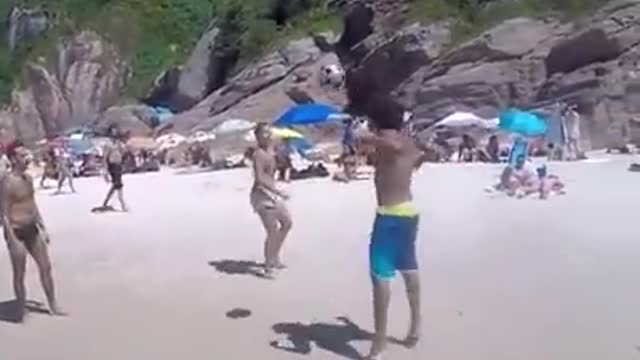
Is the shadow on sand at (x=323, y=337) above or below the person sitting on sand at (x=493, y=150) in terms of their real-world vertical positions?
below

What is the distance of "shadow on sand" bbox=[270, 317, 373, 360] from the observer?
825 cm

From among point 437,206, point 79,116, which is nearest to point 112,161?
point 437,206

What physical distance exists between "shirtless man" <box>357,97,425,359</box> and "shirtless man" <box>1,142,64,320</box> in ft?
11.4

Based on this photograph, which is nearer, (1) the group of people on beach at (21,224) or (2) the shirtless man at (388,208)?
(2) the shirtless man at (388,208)

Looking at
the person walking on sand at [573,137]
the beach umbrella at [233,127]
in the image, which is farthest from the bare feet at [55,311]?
the beach umbrella at [233,127]

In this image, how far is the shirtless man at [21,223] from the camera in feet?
31.8

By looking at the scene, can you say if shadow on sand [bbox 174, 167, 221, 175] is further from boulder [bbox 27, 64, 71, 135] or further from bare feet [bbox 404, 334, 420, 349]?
boulder [bbox 27, 64, 71, 135]

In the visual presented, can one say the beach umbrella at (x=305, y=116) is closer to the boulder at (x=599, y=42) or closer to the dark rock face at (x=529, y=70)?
the dark rock face at (x=529, y=70)

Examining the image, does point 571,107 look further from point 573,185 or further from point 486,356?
point 486,356

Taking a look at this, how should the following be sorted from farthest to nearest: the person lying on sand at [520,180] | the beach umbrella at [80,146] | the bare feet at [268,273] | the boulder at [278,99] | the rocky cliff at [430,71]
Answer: the boulder at [278,99], the beach umbrella at [80,146], the rocky cliff at [430,71], the person lying on sand at [520,180], the bare feet at [268,273]

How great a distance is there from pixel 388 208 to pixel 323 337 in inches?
55.0

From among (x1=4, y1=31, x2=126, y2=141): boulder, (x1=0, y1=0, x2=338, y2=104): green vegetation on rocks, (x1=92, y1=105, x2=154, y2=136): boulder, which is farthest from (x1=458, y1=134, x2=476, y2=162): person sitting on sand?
(x1=4, y1=31, x2=126, y2=141): boulder

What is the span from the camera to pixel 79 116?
69938mm

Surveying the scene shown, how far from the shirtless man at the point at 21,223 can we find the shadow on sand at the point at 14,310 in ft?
0.29
